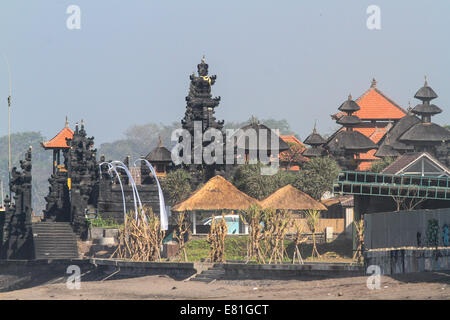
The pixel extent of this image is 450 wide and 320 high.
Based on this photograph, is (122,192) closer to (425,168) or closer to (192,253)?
(192,253)

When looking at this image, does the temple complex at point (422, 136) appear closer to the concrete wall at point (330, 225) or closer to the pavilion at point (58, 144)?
the concrete wall at point (330, 225)

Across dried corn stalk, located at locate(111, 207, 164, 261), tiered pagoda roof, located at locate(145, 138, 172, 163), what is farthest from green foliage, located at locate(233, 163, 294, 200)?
dried corn stalk, located at locate(111, 207, 164, 261)

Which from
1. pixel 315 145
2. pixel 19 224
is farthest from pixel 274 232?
pixel 315 145

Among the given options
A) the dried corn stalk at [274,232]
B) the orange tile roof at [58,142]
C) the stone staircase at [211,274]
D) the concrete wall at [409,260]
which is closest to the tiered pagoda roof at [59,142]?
the orange tile roof at [58,142]

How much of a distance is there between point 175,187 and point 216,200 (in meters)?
13.0

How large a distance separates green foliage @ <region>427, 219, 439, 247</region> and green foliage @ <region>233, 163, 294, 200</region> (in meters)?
37.0

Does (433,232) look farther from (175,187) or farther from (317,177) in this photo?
(175,187)

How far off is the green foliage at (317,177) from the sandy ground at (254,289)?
30474 millimetres

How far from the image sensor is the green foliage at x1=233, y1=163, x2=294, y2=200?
3280 inches

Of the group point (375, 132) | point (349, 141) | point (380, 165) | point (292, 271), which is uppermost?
point (375, 132)

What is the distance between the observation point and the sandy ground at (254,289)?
36750 mm

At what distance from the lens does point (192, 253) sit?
66375 mm

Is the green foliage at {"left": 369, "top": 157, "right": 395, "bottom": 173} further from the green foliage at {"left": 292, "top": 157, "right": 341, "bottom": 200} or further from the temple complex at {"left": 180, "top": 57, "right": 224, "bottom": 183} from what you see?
the temple complex at {"left": 180, "top": 57, "right": 224, "bottom": 183}

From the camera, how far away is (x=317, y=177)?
82750 mm
